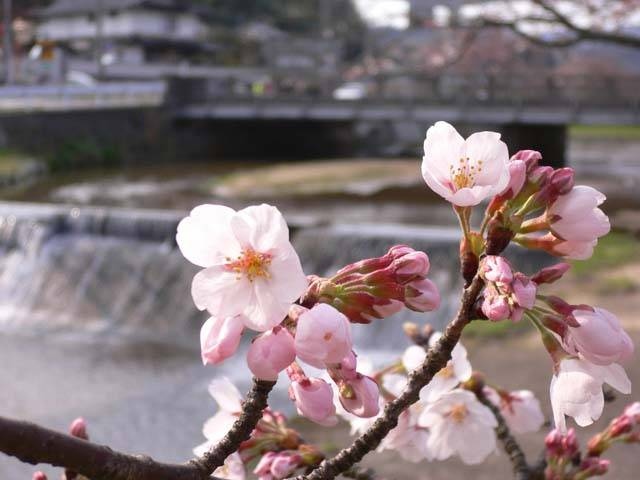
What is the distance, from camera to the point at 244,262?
86 centimetres

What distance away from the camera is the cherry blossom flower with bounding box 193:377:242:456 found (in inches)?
48.3

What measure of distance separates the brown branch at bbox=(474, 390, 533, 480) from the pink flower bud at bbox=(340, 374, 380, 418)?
0.69 m

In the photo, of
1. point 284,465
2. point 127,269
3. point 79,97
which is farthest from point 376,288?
point 79,97

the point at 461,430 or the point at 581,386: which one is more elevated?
the point at 581,386

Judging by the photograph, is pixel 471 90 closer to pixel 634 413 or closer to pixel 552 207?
pixel 634 413

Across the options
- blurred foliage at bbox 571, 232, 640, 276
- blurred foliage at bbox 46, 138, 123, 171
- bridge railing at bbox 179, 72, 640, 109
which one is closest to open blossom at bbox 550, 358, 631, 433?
blurred foliage at bbox 571, 232, 640, 276

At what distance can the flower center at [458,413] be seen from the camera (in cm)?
138

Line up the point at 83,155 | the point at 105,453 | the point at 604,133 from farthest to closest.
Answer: the point at 604,133, the point at 83,155, the point at 105,453

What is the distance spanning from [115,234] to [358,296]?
1077 centimetres

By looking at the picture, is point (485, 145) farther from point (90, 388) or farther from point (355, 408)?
point (90, 388)

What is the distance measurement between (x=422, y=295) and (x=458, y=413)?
588 millimetres

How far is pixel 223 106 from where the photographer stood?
83.0 feet

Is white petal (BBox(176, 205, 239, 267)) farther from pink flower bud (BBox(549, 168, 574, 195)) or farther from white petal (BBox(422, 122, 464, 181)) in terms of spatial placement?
pink flower bud (BBox(549, 168, 574, 195))

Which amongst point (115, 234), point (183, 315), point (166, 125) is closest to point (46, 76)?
point (166, 125)
